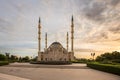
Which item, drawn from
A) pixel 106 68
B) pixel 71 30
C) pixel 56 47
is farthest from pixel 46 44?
pixel 106 68

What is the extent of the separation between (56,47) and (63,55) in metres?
3.08

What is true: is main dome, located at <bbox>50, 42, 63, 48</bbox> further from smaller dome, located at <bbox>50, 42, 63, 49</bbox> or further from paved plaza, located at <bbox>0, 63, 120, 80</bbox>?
paved plaza, located at <bbox>0, 63, 120, 80</bbox>

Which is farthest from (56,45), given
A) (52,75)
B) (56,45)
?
(52,75)

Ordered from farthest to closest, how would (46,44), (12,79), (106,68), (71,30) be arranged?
1. (46,44)
2. (71,30)
3. (106,68)
4. (12,79)

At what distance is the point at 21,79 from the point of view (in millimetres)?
14891

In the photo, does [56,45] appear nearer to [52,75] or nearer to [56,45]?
[56,45]

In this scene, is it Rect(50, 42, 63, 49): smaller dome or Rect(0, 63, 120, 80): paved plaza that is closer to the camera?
Rect(0, 63, 120, 80): paved plaza

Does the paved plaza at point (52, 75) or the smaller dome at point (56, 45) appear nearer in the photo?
the paved plaza at point (52, 75)

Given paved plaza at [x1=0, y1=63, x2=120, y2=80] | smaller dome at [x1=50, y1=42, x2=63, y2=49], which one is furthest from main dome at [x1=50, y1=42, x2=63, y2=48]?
paved plaza at [x1=0, y1=63, x2=120, y2=80]

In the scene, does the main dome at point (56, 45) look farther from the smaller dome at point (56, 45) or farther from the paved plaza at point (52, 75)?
the paved plaza at point (52, 75)

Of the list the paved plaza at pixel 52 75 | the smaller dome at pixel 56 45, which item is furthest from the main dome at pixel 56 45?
the paved plaza at pixel 52 75

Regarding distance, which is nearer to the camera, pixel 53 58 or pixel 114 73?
pixel 114 73

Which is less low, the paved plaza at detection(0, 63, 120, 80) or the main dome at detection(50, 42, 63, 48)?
the main dome at detection(50, 42, 63, 48)

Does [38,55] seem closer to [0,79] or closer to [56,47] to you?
[56,47]
